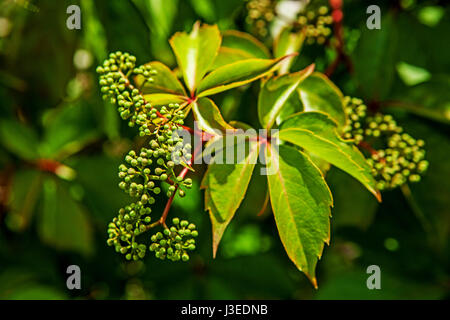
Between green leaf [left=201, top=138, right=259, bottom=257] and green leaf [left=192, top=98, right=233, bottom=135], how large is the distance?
50 mm

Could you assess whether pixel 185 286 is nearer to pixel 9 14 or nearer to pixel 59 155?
pixel 59 155

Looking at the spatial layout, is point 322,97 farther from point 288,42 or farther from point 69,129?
point 69,129

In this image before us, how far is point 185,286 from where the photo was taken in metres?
1.39

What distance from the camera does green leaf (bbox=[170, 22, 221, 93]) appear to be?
796 millimetres

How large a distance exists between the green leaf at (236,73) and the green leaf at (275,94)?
5cm

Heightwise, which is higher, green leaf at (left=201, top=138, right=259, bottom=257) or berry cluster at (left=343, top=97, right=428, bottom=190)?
berry cluster at (left=343, top=97, right=428, bottom=190)

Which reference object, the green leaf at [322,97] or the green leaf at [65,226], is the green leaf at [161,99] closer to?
the green leaf at [322,97]

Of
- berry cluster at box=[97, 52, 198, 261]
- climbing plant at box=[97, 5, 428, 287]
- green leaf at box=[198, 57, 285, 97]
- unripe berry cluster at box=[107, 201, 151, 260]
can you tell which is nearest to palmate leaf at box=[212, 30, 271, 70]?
climbing plant at box=[97, 5, 428, 287]

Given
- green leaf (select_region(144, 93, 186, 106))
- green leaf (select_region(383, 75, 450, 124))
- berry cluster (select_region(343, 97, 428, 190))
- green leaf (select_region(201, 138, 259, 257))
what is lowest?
green leaf (select_region(201, 138, 259, 257))

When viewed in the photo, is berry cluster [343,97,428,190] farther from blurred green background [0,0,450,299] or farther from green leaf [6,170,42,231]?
green leaf [6,170,42,231]


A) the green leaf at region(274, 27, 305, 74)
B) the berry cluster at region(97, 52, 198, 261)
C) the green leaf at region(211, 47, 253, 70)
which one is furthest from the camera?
the green leaf at region(274, 27, 305, 74)

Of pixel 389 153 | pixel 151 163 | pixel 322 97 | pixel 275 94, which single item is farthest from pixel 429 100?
pixel 151 163

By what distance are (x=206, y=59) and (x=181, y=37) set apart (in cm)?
10

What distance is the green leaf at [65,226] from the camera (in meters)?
1.46
